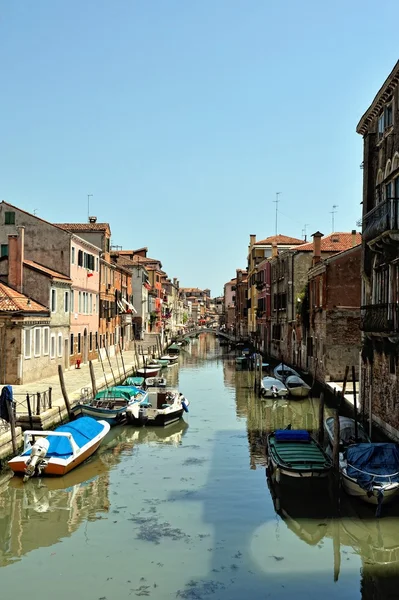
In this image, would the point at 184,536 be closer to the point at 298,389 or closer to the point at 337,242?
the point at 298,389

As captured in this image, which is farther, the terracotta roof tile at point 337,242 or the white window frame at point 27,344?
the terracotta roof tile at point 337,242

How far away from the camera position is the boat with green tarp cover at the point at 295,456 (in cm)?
1509

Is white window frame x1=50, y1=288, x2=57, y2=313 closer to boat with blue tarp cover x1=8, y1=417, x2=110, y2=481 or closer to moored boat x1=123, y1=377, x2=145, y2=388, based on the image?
moored boat x1=123, y1=377, x2=145, y2=388

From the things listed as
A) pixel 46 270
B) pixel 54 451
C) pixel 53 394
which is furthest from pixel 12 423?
pixel 46 270

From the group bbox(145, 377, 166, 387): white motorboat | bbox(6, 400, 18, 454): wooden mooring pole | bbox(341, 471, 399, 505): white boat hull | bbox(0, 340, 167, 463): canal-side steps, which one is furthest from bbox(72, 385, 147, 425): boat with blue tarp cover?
bbox(341, 471, 399, 505): white boat hull

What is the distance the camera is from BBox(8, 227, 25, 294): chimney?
28406 millimetres

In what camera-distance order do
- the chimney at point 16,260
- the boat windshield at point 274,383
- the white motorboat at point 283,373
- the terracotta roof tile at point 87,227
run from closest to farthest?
the chimney at point 16,260 < the boat windshield at point 274,383 < the white motorboat at point 283,373 < the terracotta roof tile at point 87,227

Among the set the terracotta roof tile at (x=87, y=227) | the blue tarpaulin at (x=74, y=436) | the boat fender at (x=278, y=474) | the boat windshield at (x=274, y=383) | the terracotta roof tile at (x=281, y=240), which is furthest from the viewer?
the terracotta roof tile at (x=281, y=240)

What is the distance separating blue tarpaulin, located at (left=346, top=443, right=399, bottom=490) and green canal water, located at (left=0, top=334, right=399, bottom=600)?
74 cm

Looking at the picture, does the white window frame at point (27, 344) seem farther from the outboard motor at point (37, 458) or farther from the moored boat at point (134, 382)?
the outboard motor at point (37, 458)

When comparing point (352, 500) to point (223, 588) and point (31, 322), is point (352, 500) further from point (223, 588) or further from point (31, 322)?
point (31, 322)

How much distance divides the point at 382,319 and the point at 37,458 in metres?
10.3

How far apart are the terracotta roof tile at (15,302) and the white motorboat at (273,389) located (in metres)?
11.6

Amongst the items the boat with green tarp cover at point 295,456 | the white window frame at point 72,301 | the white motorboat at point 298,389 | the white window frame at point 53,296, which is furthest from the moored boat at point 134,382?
the boat with green tarp cover at point 295,456
